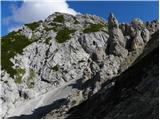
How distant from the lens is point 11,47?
538 ft

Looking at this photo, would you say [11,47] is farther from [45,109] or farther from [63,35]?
[45,109]

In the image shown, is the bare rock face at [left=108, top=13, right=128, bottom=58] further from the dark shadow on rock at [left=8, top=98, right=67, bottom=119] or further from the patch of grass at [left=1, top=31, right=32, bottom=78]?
the patch of grass at [left=1, top=31, right=32, bottom=78]

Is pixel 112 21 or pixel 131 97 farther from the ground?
pixel 112 21

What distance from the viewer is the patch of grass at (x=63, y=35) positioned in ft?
535

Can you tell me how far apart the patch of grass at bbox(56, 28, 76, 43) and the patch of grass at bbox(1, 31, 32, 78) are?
13097 millimetres

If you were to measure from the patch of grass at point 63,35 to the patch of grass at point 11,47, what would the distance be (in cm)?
1310

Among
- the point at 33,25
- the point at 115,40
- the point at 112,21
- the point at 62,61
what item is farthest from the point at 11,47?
the point at 115,40

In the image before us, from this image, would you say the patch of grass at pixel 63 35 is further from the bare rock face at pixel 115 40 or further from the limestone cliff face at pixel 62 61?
the bare rock face at pixel 115 40

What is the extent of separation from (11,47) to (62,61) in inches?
1108

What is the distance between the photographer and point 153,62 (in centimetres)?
5634

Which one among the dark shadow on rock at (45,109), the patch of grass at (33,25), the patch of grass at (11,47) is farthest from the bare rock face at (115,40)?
the patch of grass at (33,25)

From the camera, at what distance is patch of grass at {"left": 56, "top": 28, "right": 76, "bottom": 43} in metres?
163

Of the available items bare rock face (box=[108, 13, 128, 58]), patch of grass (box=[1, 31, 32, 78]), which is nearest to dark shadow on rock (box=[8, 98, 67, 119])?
bare rock face (box=[108, 13, 128, 58])

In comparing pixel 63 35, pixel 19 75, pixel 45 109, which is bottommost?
pixel 45 109
